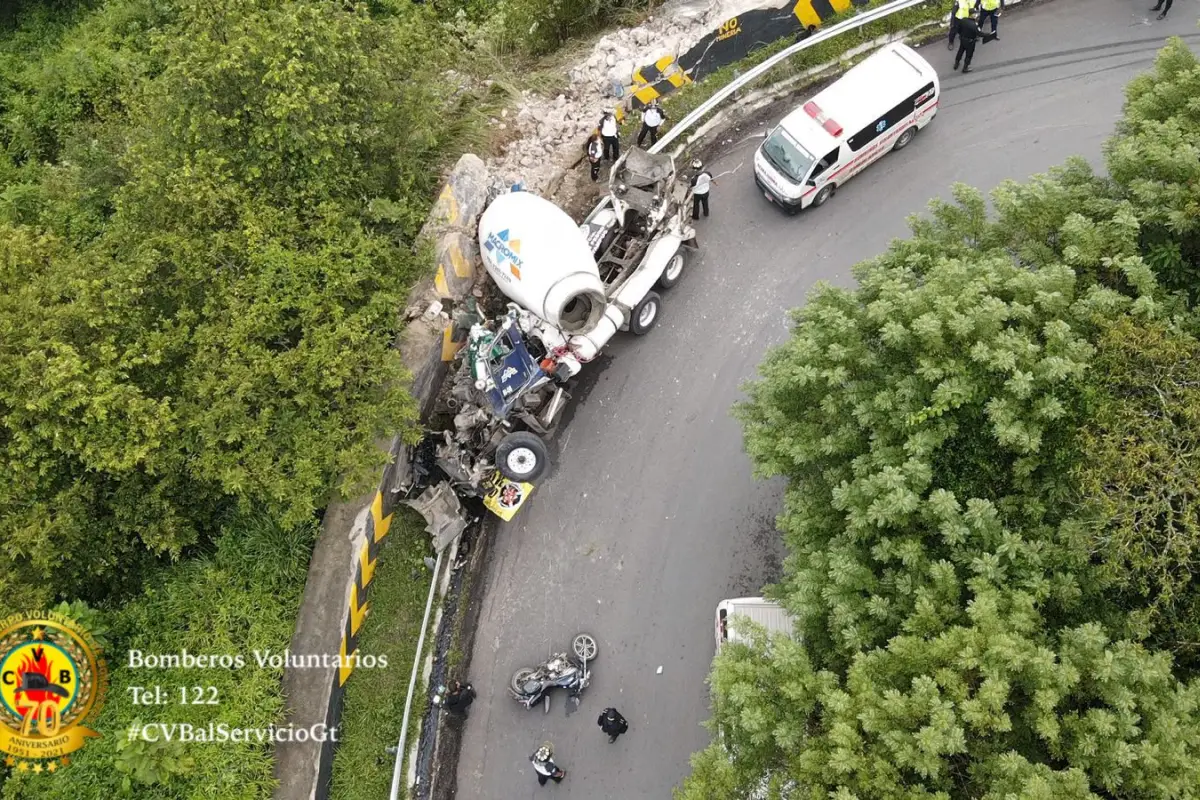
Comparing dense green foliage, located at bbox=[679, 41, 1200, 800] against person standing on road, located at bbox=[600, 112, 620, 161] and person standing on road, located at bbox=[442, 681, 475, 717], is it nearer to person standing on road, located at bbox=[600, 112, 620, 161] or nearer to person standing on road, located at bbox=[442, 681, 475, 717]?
person standing on road, located at bbox=[442, 681, 475, 717]

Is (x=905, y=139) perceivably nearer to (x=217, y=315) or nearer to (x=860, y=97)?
(x=860, y=97)

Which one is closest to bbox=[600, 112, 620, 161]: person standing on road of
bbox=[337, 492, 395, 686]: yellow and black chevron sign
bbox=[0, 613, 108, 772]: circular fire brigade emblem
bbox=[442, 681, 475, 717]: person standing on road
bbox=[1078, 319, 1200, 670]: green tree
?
bbox=[337, 492, 395, 686]: yellow and black chevron sign

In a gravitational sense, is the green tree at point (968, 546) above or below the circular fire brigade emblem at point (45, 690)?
below

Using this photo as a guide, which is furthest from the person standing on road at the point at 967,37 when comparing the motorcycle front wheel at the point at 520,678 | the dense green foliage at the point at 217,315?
the motorcycle front wheel at the point at 520,678

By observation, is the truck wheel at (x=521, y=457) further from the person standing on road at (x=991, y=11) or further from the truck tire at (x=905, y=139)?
the person standing on road at (x=991, y=11)

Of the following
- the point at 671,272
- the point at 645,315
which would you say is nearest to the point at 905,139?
the point at 671,272

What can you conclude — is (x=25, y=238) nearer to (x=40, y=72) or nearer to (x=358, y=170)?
(x=358, y=170)
